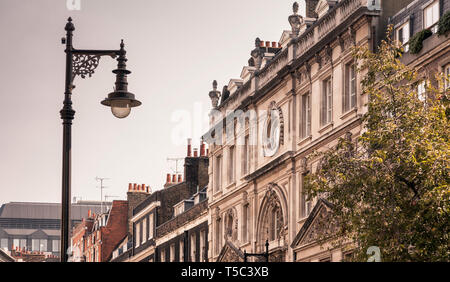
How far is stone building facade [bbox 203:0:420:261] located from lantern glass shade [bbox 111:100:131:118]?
54.8 feet

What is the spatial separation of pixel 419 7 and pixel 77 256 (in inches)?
3111

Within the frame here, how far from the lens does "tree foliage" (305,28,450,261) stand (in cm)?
2269

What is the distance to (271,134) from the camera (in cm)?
4959

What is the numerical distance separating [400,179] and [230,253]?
31488 millimetres

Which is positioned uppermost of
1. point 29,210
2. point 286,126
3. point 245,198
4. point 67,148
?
point 29,210

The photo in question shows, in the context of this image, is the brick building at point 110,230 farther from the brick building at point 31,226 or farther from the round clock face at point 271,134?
the brick building at point 31,226

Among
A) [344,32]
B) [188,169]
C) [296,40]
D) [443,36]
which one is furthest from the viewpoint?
[188,169]

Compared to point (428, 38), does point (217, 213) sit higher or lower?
lower

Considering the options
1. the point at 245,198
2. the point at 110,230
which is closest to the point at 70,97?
the point at 245,198

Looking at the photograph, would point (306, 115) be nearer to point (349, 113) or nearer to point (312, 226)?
point (312, 226)

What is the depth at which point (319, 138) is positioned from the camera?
4266 centimetres

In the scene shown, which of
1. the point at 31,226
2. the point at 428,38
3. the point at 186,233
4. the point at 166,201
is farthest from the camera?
the point at 31,226
